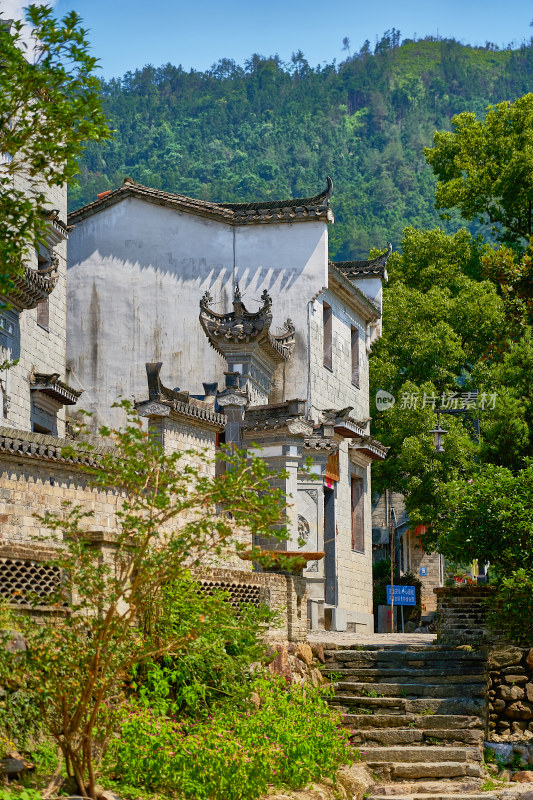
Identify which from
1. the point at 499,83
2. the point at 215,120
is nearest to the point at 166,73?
the point at 215,120

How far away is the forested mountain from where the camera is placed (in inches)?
4099

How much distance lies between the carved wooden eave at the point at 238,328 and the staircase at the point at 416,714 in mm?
8496

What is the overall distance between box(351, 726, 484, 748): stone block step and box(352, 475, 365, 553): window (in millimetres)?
14339

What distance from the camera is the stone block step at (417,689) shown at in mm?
17234

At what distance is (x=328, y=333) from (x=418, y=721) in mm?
14421

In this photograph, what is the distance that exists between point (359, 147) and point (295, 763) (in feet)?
393

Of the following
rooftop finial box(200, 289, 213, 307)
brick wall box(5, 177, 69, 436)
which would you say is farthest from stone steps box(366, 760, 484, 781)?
rooftop finial box(200, 289, 213, 307)

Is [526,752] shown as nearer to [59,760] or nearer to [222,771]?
[222,771]

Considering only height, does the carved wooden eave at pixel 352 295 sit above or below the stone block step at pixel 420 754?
above

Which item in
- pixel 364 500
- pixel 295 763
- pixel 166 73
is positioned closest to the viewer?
pixel 295 763

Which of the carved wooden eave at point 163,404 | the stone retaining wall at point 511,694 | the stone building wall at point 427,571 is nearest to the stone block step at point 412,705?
the stone retaining wall at point 511,694

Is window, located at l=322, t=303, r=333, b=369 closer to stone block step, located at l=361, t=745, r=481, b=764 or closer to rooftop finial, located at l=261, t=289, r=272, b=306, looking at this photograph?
rooftop finial, located at l=261, t=289, r=272, b=306

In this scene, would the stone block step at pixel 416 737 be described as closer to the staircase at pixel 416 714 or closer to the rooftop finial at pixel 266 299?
the staircase at pixel 416 714

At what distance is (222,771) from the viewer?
11672 millimetres
